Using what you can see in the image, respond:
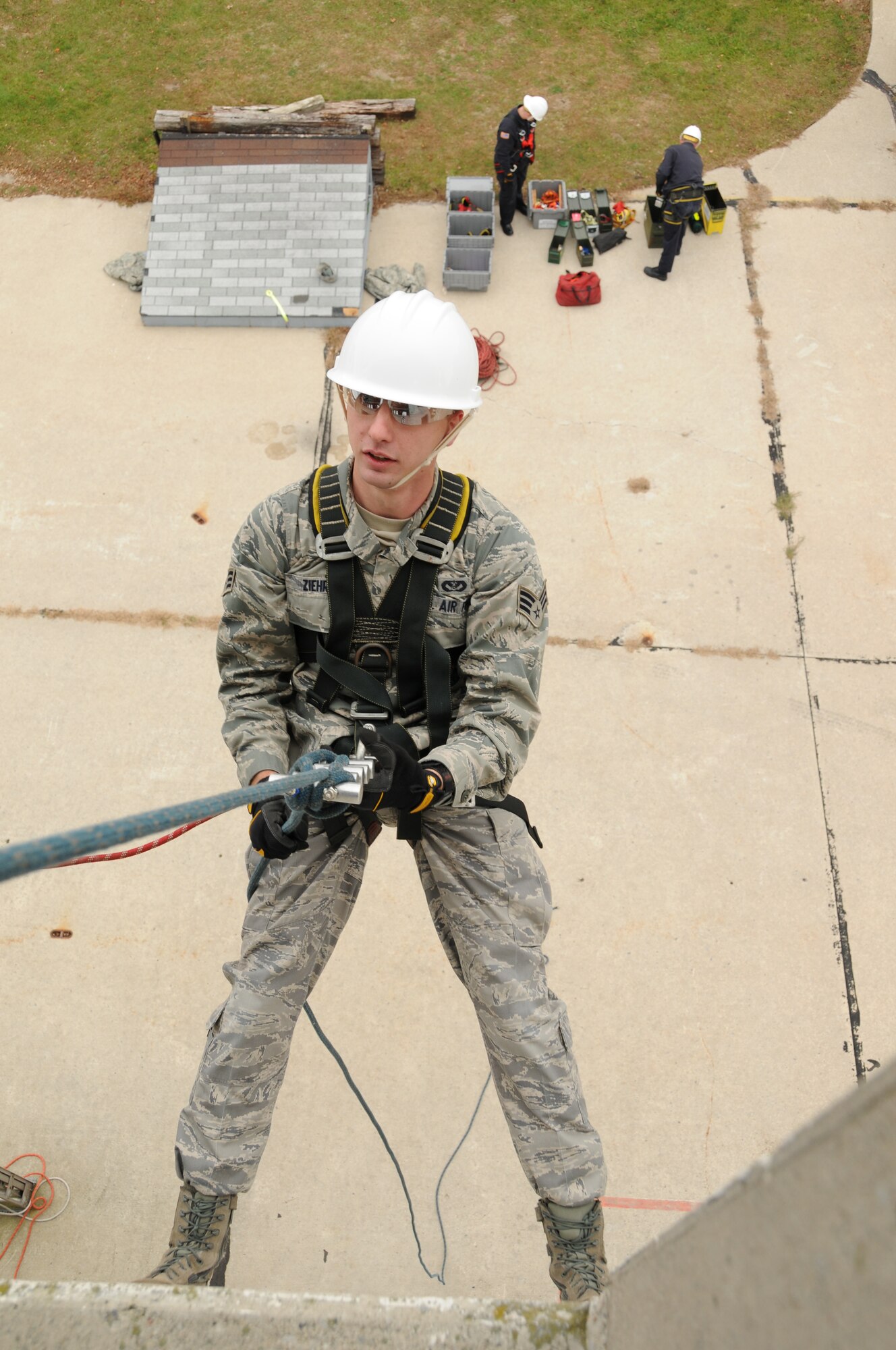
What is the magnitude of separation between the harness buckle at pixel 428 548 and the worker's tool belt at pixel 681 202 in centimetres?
490

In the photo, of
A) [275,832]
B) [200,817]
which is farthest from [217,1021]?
[200,817]

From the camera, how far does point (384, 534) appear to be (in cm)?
276

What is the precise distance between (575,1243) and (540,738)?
2.38 meters

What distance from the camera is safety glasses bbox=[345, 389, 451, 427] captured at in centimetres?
252

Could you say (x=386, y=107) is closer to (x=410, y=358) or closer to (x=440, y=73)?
(x=440, y=73)

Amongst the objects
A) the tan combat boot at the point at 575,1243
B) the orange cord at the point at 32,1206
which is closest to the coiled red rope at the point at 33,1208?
the orange cord at the point at 32,1206

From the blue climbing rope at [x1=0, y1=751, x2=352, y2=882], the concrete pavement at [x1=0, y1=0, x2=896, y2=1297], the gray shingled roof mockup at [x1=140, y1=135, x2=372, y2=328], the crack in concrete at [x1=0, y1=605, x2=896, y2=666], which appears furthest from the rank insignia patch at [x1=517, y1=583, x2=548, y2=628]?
the gray shingled roof mockup at [x1=140, y1=135, x2=372, y2=328]

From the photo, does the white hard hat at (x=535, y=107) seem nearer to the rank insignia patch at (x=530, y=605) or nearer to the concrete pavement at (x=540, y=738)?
the concrete pavement at (x=540, y=738)

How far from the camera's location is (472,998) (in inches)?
111

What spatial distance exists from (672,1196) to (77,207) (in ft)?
24.3

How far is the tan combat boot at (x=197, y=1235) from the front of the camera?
2760 mm

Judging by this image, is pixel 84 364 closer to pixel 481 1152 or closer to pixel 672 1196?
pixel 481 1152

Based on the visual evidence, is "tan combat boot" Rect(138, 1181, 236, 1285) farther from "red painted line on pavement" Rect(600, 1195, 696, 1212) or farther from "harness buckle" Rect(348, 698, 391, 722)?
"red painted line on pavement" Rect(600, 1195, 696, 1212)

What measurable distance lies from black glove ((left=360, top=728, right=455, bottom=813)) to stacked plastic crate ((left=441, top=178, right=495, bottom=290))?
504cm
